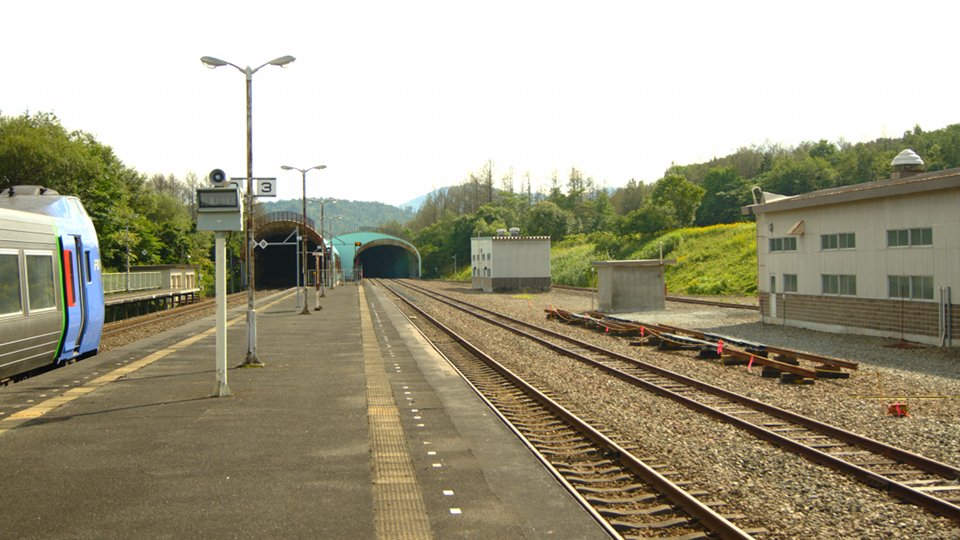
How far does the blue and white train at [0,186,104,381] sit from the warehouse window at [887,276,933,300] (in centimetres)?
2078

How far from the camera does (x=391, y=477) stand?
8.66 metres

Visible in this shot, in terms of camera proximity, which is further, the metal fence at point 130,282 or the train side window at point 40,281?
the metal fence at point 130,282

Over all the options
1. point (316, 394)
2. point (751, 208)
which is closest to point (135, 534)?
point (316, 394)

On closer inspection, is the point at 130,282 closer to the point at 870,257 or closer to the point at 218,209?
the point at 218,209

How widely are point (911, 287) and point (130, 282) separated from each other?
3987 cm

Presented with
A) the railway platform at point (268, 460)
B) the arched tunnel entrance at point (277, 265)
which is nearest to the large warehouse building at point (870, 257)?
the railway platform at point (268, 460)

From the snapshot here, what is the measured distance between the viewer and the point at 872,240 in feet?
79.7

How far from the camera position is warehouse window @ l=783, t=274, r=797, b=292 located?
29.2m

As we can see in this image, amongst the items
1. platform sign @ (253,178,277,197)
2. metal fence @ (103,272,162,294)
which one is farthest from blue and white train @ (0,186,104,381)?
metal fence @ (103,272,162,294)

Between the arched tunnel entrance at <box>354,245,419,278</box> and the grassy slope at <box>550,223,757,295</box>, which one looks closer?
the grassy slope at <box>550,223,757,295</box>

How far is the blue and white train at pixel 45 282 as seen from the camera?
39.8 feet

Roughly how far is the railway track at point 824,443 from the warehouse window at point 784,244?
1367 cm

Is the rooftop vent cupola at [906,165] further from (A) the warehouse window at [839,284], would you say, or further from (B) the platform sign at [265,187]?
(B) the platform sign at [265,187]

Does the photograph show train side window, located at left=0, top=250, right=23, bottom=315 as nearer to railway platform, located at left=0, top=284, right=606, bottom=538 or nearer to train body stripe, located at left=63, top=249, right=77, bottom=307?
railway platform, located at left=0, top=284, right=606, bottom=538
